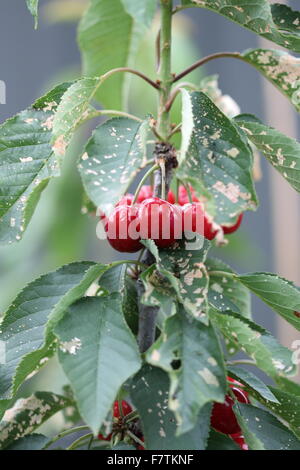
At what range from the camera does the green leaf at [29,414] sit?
2.06 ft

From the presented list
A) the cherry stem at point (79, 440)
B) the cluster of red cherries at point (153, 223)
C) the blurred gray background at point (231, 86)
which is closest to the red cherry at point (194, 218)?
the cluster of red cherries at point (153, 223)

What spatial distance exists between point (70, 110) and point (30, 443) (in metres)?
0.32

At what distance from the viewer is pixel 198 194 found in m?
0.43

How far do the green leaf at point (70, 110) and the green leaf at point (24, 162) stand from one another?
0.03 meters

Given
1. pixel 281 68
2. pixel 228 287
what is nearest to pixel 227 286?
pixel 228 287

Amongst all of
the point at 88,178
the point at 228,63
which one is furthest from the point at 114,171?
the point at 228,63

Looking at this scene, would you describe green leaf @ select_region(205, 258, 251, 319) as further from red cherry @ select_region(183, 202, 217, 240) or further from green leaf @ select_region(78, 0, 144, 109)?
green leaf @ select_region(78, 0, 144, 109)

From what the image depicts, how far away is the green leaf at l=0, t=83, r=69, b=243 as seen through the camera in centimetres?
53

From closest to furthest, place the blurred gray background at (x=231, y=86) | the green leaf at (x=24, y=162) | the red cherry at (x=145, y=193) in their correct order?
the green leaf at (x=24, y=162), the red cherry at (x=145, y=193), the blurred gray background at (x=231, y=86)

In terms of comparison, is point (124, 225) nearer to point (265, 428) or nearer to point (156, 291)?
point (156, 291)

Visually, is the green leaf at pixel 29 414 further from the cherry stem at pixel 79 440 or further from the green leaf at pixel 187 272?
the green leaf at pixel 187 272

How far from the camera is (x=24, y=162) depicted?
21.6 inches

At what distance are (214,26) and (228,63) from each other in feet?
0.52

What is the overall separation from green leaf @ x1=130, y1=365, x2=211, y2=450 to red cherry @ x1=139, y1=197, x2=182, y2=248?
0.11 m
